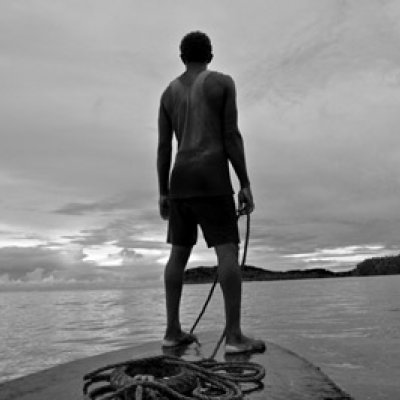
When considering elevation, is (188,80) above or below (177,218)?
above

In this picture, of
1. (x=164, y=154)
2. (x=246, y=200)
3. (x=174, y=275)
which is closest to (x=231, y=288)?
(x=174, y=275)

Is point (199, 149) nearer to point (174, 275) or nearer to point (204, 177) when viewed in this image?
point (204, 177)

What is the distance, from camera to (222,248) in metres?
5.14

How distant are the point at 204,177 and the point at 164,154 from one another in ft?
2.40

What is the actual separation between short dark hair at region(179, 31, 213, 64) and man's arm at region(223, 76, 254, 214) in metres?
0.45

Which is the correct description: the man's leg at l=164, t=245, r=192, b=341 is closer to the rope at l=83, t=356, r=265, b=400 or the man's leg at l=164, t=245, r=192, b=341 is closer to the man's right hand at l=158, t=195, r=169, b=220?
the man's right hand at l=158, t=195, r=169, b=220

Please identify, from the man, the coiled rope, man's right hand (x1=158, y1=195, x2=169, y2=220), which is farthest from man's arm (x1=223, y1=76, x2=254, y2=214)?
the coiled rope

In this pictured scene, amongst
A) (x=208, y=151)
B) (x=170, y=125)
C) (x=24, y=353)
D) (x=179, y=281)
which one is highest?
(x=170, y=125)

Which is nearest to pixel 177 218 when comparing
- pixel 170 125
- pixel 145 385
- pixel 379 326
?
pixel 170 125

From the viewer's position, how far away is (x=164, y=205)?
5762mm

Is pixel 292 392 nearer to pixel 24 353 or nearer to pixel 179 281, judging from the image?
pixel 179 281

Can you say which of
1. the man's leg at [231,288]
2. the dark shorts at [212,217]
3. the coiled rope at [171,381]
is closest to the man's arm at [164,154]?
the dark shorts at [212,217]

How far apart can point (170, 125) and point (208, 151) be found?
2.39 feet

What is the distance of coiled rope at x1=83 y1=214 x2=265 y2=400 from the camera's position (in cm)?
308
